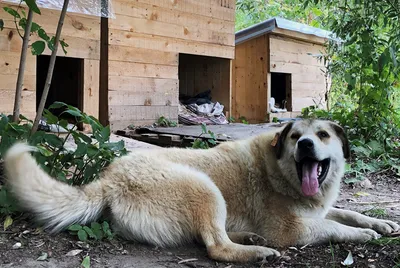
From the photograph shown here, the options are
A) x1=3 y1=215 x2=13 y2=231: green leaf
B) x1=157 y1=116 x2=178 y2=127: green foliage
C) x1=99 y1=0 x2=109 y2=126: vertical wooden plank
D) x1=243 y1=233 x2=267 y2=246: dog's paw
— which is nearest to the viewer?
x1=3 y1=215 x2=13 y2=231: green leaf

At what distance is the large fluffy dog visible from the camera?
2486 mm

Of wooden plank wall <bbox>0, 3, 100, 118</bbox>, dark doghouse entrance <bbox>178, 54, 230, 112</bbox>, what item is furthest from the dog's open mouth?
dark doghouse entrance <bbox>178, 54, 230, 112</bbox>

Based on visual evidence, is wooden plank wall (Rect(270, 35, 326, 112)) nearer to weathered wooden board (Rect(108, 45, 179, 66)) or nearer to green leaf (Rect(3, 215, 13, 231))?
weathered wooden board (Rect(108, 45, 179, 66))

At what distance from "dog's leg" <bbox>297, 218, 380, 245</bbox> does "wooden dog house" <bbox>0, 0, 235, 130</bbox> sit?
4793 millimetres

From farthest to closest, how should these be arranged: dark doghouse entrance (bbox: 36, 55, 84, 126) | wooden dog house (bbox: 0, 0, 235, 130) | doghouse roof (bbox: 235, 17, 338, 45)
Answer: doghouse roof (bbox: 235, 17, 338, 45)
dark doghouse entrance (bbox: 36, 55, 84, 126)
wooden dog house (bbox: 0, 0, 235, 130)

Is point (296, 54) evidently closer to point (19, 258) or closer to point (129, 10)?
point (129, 10)

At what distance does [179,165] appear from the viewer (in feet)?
9.68

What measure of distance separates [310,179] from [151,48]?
18.7 ft

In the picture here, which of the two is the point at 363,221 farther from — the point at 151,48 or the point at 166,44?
the point at 166,44

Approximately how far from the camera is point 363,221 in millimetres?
3068

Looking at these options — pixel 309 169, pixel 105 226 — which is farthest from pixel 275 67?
pixel 105 226

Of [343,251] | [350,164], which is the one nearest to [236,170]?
[343,251]

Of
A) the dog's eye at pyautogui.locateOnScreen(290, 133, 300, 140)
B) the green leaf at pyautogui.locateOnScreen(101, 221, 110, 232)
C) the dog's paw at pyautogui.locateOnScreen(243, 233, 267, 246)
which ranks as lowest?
the dog's paw at pyautogui.locateOnScreen(243, 233, 267, 246)

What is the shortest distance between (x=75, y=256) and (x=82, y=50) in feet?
16.4
